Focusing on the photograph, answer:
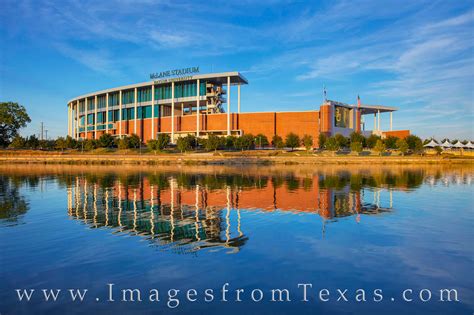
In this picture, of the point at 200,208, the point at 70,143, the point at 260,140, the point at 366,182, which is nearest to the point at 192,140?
the point at 260,140

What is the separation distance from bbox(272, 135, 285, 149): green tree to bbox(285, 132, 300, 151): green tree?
1.88 meters

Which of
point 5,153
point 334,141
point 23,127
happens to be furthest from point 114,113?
point 334,141

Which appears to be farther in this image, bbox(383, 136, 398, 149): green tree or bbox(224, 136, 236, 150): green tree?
bbox(383, 136, 398, 149): green tree

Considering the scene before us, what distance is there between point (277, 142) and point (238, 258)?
355 ft

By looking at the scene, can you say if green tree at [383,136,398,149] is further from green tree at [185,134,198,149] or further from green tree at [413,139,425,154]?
green tree at [185,134,198,149]

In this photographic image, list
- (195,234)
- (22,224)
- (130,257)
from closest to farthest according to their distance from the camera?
(130,257), (195,234), (22,224)

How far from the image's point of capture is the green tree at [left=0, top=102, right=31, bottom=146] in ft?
460

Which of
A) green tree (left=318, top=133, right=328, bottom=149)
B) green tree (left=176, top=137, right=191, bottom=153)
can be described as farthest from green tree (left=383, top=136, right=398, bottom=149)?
green tree (left=176, top=137, right=191, bottom=153)

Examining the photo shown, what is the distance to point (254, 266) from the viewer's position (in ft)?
42.8

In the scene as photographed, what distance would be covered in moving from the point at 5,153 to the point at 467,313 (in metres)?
139

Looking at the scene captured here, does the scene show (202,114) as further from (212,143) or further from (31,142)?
(31,142)

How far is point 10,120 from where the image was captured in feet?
460

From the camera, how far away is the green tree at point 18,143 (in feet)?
432

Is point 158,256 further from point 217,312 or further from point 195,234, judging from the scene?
point 217,312
